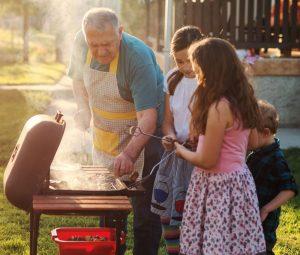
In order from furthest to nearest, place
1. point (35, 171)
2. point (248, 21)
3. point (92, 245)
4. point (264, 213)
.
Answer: point (248, 21) → point (264, 213) → point (92, 245) → point (35, 171)

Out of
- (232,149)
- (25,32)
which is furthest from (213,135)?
(25,32)

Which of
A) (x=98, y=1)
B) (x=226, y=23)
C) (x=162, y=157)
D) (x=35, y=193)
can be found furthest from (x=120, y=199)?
(x=226, y=23)

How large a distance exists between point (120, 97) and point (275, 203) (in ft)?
3.59

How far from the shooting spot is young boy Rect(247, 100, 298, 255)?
4164mm

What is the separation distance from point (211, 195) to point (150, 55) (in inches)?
40.2

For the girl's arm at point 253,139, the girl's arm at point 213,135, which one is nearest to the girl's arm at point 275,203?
the girl's arm at point 253,139

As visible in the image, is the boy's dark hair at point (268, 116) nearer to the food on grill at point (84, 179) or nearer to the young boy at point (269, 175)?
the young boy at point (269, 175)

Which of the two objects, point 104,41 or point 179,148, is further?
point 104,41

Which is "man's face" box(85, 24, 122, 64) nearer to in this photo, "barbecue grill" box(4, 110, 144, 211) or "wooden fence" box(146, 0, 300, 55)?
"barbecue grill" box(4, 110, 144, 211)

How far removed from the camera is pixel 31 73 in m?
19.9

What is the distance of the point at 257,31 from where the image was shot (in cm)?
1176

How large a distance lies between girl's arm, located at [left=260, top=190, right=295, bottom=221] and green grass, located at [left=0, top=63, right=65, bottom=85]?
519 inches

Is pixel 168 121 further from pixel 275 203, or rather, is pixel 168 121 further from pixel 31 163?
pixel 31 163

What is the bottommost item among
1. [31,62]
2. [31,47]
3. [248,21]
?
[31,47]
